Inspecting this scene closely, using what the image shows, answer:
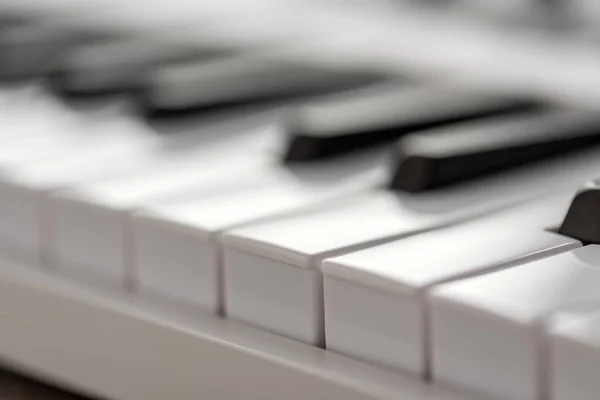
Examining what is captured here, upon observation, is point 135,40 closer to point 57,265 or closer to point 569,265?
point 57,265

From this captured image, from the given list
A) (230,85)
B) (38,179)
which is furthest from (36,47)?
(38,179)

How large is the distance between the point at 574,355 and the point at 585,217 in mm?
146

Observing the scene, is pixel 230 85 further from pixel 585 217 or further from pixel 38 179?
pixel 585 217

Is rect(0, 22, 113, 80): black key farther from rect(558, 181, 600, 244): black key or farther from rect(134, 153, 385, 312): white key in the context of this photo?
rect(558, 181, 600, 244): black key

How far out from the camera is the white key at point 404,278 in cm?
65

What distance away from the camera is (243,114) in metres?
1.12

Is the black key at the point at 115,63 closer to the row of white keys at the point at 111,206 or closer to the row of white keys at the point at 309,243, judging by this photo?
the row of white keys at the point at 111,206

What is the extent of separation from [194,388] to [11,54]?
2.27 ft

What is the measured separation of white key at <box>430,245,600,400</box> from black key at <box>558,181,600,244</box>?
35 millimetres

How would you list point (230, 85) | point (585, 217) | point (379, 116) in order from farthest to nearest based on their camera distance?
point (230, 85), point (379, 116), point (585, 217)

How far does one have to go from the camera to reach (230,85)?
1167 mm

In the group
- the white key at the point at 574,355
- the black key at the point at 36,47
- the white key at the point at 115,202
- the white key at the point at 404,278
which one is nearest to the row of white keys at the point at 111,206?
the white key at the point at 115,202

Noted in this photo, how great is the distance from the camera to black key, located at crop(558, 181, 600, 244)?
69cm

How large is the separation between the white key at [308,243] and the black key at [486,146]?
0.07 feet
